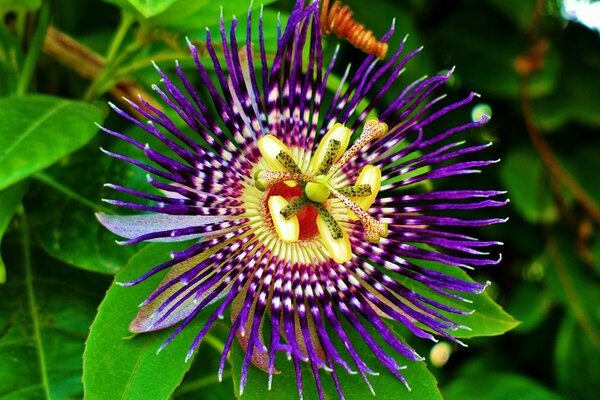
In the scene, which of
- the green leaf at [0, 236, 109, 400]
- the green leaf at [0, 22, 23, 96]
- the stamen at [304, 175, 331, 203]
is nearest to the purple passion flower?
the stamen at [304, 175, 331, 203]

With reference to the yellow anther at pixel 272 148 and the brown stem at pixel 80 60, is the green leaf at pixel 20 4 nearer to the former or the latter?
the brown stem at pixel 80 60

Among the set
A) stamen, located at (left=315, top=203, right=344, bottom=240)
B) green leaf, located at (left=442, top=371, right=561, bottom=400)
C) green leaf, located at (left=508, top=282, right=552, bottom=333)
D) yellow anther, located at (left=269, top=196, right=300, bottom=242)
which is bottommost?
green leaf, located at (left=442, top=371, right=561, bottom=400)

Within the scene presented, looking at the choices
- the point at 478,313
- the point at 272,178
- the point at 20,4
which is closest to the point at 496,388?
the point at 478,313

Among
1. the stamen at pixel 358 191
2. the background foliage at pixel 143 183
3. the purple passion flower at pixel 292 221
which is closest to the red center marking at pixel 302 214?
the purple passion flower at pixel 292 221

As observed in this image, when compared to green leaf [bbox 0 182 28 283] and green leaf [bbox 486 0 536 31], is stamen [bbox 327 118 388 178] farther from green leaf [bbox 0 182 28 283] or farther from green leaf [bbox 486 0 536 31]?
green leaf [bbox 486 0 536 31]

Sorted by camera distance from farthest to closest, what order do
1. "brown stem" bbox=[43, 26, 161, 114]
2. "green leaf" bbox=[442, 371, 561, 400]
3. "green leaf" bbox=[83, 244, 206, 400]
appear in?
"green leaf" bbox=[442, 371, 561, 400] → "brown stem" bbox=[43, 26, 161, 114] → "green leaf" bbox=[83, 244, 206, 400]

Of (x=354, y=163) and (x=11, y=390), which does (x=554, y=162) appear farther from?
(x=11, y=390)

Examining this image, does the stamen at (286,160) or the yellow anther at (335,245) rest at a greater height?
the stamen at (286,160)
